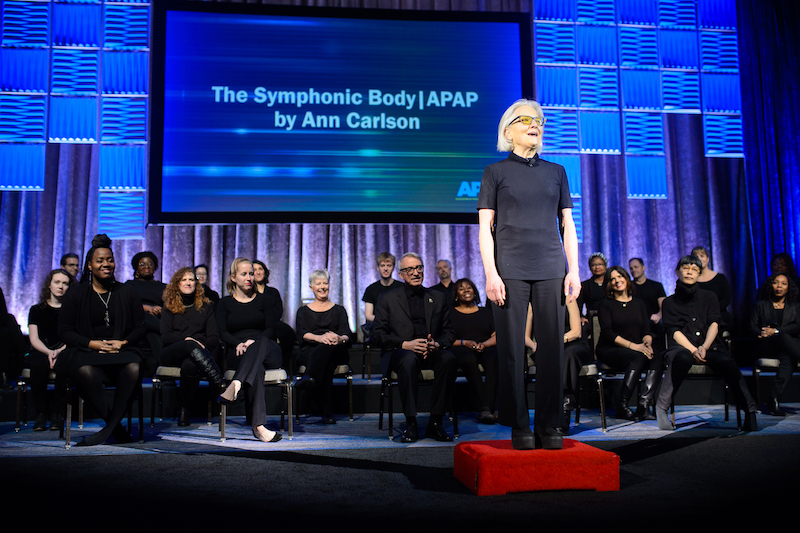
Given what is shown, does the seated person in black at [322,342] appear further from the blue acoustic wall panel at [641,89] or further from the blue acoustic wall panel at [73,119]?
the blue acoustic wall panel at [641,89]

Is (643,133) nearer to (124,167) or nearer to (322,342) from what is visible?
(322,342)

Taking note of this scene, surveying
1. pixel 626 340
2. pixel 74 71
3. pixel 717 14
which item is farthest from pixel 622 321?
pixel 74 71

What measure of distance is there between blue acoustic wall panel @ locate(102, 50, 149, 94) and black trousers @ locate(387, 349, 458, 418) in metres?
4.33

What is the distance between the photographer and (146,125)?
646cm

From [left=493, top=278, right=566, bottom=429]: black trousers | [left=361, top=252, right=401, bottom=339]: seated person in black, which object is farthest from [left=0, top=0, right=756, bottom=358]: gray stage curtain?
[left=493, top=278, right=566, bottom=429]: black trousers

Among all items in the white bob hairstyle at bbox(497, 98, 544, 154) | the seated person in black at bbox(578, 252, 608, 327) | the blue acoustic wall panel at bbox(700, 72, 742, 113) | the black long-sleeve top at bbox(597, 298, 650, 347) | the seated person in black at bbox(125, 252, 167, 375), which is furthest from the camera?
the blue acoustic wall panel at bbox(700, 72, 742, 113)

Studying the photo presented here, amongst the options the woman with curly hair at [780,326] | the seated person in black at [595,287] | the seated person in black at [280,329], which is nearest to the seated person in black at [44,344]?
the seated person in black at [280,329]

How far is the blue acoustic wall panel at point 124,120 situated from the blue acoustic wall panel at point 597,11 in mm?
4912

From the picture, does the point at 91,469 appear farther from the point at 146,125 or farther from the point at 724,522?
the point at 146,125

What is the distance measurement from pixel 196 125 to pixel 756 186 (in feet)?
20.3

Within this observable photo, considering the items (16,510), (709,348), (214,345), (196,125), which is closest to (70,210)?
(196,125)

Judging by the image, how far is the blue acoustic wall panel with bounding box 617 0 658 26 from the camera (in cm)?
717

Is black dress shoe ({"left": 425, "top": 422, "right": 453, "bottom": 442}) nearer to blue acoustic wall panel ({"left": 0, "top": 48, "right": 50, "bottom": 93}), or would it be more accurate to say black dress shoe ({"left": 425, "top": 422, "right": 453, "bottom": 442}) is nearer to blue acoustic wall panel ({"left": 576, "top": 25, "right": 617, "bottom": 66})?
blue acoustic wall panel ({"left": 576, "top": 25, "right": 617, "bottom": 66})

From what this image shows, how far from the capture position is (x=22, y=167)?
6.38 meters
